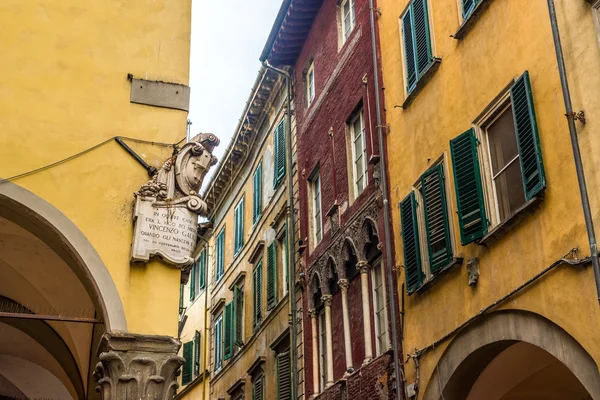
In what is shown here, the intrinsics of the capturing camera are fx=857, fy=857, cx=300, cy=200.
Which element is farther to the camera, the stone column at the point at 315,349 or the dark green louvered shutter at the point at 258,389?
the dark green louvered shutter at the point at 258,389

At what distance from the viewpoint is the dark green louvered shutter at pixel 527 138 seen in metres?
9.77

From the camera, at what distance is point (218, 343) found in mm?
27578

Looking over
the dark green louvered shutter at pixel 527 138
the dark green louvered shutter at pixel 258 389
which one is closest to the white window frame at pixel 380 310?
the dark green louvered shutter at pixel 527 138

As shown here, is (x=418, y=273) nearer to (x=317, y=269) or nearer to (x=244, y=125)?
(x=317, y=269)

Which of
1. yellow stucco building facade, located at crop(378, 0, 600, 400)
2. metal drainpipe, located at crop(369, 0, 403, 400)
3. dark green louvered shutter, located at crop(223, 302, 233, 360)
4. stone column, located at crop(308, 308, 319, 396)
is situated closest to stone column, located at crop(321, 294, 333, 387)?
stone column, located at crop(308, 308, 319, 396)

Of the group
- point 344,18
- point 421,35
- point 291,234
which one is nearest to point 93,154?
point 421,35

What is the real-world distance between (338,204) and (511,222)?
6816 millimetres

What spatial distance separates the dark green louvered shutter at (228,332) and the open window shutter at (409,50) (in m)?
13.6

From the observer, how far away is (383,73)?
Result: 15492mm

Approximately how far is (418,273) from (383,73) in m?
4.27

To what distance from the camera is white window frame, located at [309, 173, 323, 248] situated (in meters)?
18.5

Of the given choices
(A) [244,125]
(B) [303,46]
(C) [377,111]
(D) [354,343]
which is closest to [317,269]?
(D) [354,343]

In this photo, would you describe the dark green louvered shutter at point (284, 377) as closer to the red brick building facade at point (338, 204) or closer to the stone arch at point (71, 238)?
the red brick building facade at point (338, 204)

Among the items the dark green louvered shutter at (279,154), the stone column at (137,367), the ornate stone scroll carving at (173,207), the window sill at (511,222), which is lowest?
the stone column at (137,367)
